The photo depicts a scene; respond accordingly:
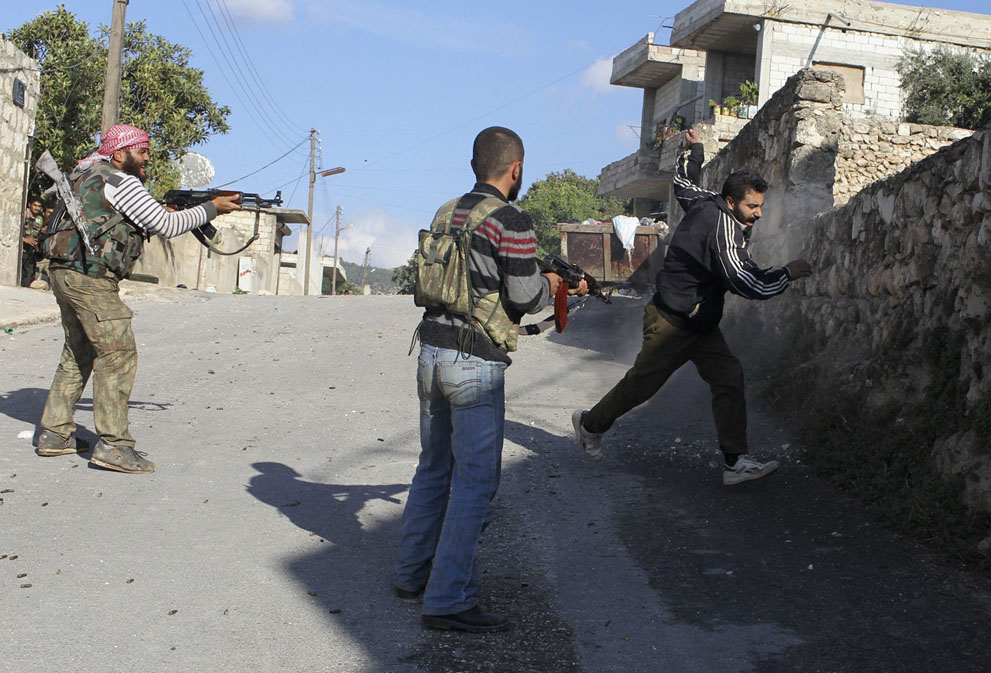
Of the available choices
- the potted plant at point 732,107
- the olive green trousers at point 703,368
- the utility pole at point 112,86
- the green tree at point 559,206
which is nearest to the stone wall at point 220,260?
the utility pole at point 112,86

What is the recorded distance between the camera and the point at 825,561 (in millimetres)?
4152

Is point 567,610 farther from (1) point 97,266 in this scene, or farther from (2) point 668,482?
(1) point 97,266

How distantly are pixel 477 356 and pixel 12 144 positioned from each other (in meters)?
14.4

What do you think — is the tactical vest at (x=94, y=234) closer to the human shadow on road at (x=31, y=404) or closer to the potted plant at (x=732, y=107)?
the human shadow on road at (x=31, y=404)

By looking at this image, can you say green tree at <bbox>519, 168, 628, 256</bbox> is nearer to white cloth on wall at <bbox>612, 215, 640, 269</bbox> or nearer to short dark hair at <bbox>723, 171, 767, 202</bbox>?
white cloth on wall at <bbox>612, 215, 640, 269</bbox>

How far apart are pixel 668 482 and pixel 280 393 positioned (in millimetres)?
3919

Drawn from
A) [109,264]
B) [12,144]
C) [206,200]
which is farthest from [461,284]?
[12,144]

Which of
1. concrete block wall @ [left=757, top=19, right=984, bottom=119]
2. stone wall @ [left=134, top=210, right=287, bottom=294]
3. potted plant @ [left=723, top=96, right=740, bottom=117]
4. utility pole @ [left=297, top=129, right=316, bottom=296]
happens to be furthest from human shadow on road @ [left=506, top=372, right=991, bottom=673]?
utility pole @ [left=297, top=129, right=316, bottom=296]

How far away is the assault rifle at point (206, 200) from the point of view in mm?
5816

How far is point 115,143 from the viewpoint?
5.46m

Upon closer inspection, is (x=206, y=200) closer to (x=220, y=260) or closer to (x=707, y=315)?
(x=707, y=315)

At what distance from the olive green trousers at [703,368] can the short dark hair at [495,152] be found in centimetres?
202

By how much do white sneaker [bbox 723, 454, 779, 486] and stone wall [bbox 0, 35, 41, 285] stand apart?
1348 cm

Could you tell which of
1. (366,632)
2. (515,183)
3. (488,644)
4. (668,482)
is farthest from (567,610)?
(668,482)
